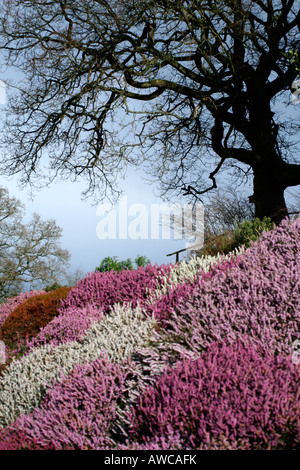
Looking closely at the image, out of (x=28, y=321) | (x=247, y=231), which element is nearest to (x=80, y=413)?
(x=28, y=321)

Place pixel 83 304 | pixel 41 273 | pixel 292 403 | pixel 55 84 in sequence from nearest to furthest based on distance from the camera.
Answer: pixel 292 403
pixel 83 304
pixel 55 84
pixel 41 273

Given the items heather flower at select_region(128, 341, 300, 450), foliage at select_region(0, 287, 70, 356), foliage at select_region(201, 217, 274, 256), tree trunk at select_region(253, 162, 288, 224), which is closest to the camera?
heather flower at select_region(128, 341, 300, 450)

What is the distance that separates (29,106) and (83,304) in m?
7.77

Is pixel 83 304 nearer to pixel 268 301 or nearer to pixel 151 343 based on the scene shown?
pixel 151 343

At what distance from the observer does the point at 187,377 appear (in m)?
2.85

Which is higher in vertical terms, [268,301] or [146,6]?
[146,6]

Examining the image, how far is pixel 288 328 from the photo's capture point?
133 inches

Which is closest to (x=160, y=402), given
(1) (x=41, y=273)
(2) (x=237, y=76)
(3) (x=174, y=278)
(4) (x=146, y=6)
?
(3) (x=174, y=278)

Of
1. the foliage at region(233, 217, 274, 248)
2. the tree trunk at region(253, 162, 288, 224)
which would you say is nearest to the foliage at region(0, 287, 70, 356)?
the foliage at region(233, 217, 274, 248)

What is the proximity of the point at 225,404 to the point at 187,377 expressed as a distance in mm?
409

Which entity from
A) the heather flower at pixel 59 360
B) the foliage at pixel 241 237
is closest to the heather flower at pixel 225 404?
the heather flower at pixel 59 360

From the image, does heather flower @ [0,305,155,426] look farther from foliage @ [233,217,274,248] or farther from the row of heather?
foliage @ [233,217,274,248]

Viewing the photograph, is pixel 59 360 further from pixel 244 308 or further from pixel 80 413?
pixel 244 308

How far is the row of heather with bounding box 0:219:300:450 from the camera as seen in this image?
Result: 248 centimetres
